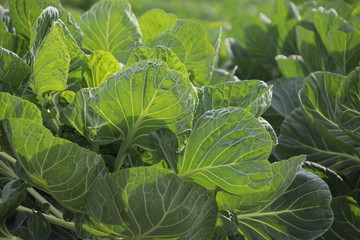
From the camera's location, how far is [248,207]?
123cm

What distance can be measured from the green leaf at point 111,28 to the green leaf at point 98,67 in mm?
275

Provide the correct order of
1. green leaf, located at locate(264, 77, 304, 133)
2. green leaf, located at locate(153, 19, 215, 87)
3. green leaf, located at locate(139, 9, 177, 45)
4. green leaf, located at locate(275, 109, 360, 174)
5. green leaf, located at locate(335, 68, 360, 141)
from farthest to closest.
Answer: green leaf, located at locate(264, 77, 304, 133) < green leaf, located at locate(139, 9, 177, 45) < green leaf, located at locate(275, 109, 360, 174) < green leaf, located at locate(153, 19, 215, 87) < green leaf, located at locate(335, 68, 360, 141)

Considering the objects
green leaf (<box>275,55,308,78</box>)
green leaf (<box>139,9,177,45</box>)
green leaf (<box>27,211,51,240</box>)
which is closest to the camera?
green leaf (<box>27,211,51,240</box>)

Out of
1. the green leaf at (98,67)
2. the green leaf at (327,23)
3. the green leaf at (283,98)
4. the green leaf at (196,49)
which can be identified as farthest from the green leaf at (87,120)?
the green leaf at (327,23)

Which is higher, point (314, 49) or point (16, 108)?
point (16, 108)

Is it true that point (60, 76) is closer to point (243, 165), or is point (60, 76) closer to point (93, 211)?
point (93, 211)

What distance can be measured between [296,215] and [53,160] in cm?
61

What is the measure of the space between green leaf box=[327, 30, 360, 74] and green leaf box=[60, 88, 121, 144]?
86 cm

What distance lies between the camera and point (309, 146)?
166 cm

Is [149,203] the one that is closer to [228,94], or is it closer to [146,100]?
[146,100]

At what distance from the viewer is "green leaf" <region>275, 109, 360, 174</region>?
1624mm

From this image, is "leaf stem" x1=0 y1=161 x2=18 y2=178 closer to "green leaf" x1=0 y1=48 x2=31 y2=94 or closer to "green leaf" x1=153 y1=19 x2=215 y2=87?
"green leaf" x1=0 y1=48 x2=31 y2=94

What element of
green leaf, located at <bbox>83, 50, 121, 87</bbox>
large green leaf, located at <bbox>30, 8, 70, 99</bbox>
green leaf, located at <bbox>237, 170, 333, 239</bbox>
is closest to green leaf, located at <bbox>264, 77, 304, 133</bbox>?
green leaf, located at <bbox>237, 170, 333, 239</bbox>

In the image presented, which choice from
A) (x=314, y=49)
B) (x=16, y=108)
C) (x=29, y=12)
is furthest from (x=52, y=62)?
(x=314, y=49)
